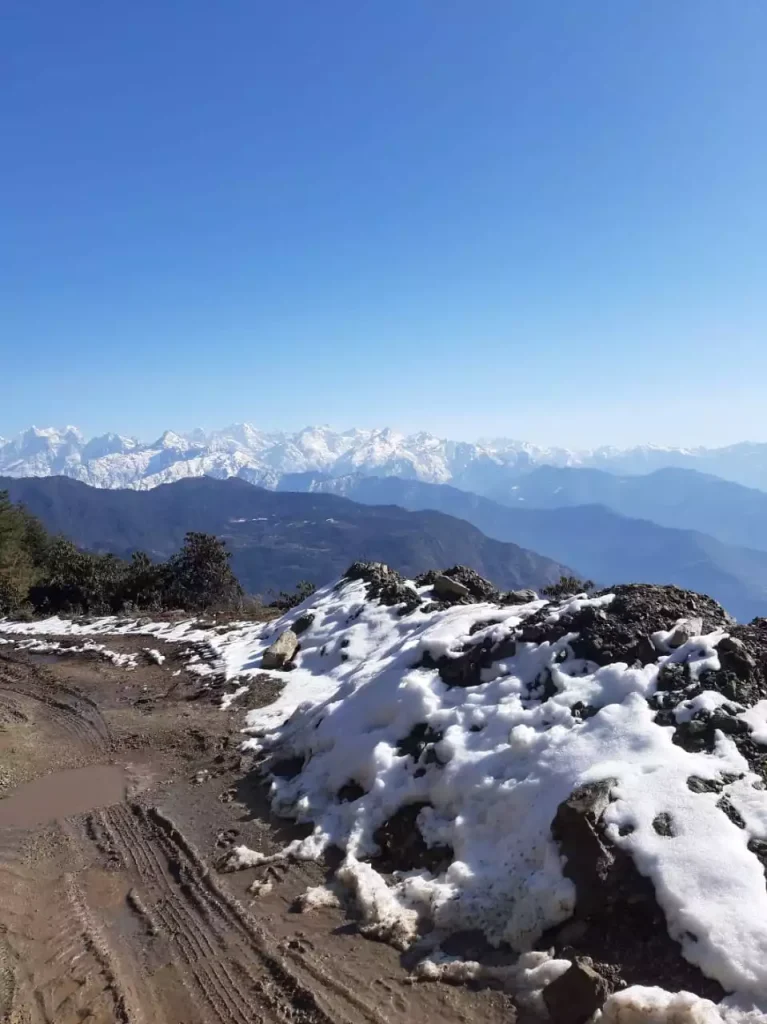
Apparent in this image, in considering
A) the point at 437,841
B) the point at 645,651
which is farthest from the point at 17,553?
the point at 645,651

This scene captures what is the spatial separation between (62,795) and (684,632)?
1174 centimetres

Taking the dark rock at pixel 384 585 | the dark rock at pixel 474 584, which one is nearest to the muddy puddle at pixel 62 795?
the dark rock at pixel 384 585

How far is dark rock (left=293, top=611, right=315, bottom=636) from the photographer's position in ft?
63.1

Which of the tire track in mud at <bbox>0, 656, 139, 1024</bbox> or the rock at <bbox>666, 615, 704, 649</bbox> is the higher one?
the rock at <bbox>666, 615, 704, 649</bbox>

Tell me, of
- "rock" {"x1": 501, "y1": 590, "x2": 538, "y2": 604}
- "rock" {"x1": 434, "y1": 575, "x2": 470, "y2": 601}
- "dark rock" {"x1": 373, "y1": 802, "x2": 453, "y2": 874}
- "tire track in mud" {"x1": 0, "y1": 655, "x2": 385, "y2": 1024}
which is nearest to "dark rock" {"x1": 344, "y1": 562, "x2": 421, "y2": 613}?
"rock" {"x1": 434, "y1": 575, "x2": 470, "y2": 601}

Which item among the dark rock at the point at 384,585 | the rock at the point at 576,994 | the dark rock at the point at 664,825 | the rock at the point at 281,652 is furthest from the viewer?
the dark rock at the point at 384,585

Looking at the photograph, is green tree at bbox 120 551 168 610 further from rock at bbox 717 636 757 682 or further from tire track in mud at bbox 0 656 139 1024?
rock at bbox 717 636 757 682

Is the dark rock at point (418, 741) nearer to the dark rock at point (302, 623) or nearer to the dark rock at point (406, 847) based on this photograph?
the dark rock at point (406, 847)

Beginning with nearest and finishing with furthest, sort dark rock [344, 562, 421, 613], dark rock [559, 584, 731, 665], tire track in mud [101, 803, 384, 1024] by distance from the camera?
tire track in mud [101, 803, 384, 1024] → dark rock [559, 584, 731, 665] → dark rock [344, 562, 421, 613]

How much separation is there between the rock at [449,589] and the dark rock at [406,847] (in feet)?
30.5

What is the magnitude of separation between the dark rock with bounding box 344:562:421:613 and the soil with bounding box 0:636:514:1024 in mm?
6343

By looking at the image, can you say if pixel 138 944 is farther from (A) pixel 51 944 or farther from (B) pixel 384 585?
(B) pixel 384 585

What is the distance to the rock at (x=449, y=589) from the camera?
17.9m

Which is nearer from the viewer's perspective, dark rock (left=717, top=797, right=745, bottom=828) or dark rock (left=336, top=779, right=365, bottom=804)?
dark rock (left=717, top=797, right=745, bottom=828)
